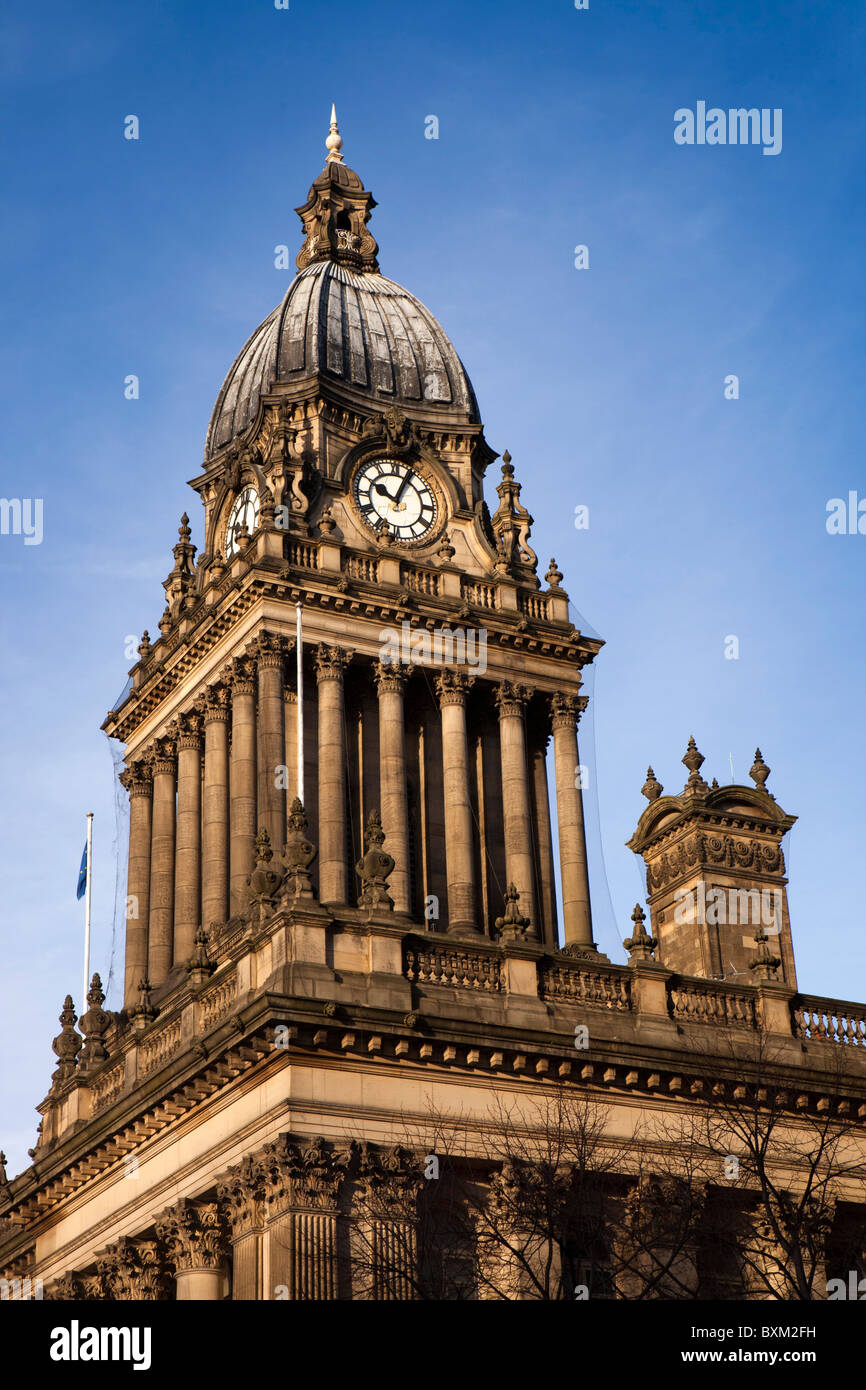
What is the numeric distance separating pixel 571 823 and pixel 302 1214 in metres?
25.1

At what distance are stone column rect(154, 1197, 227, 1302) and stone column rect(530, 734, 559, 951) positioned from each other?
65.5 feet

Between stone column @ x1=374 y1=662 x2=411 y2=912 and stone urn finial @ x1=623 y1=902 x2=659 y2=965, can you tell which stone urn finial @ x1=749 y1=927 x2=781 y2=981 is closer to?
stone urn finial @ x1=623 y1=902 x2=659 y2=965

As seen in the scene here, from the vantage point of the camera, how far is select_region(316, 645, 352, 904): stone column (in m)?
54.2

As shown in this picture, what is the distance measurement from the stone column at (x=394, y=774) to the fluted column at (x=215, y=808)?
470 centimetres

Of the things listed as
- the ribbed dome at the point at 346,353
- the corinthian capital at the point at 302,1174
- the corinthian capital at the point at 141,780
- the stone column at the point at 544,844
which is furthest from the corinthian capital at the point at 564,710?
the corinthian capital at the point at 302,1174

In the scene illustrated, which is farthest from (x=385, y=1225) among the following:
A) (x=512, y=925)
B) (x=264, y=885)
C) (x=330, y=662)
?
(x=330, y=662)

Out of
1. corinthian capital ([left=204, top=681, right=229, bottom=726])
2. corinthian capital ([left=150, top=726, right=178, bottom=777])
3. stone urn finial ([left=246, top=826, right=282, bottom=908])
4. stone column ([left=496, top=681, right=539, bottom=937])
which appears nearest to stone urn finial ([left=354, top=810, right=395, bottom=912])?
stone urn finial ([left=246, top=826, right=282, bottom=908])

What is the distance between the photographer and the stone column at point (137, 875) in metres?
59.9

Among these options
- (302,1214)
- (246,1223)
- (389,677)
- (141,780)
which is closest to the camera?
(302,1214)

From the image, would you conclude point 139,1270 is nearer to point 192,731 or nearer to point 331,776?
point 331,776

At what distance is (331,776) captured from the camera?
55.7 m

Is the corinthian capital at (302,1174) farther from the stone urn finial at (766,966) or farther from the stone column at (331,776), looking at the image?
the stone column at (331,776)

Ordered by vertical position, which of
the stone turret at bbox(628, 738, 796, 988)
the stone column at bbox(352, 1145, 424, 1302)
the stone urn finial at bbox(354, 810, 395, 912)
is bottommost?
the stone column at bbox(352, 1145, 424, 1302)

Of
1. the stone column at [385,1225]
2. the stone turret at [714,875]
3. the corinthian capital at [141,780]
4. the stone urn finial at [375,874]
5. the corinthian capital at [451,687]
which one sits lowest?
the stone column at [385,1225]
